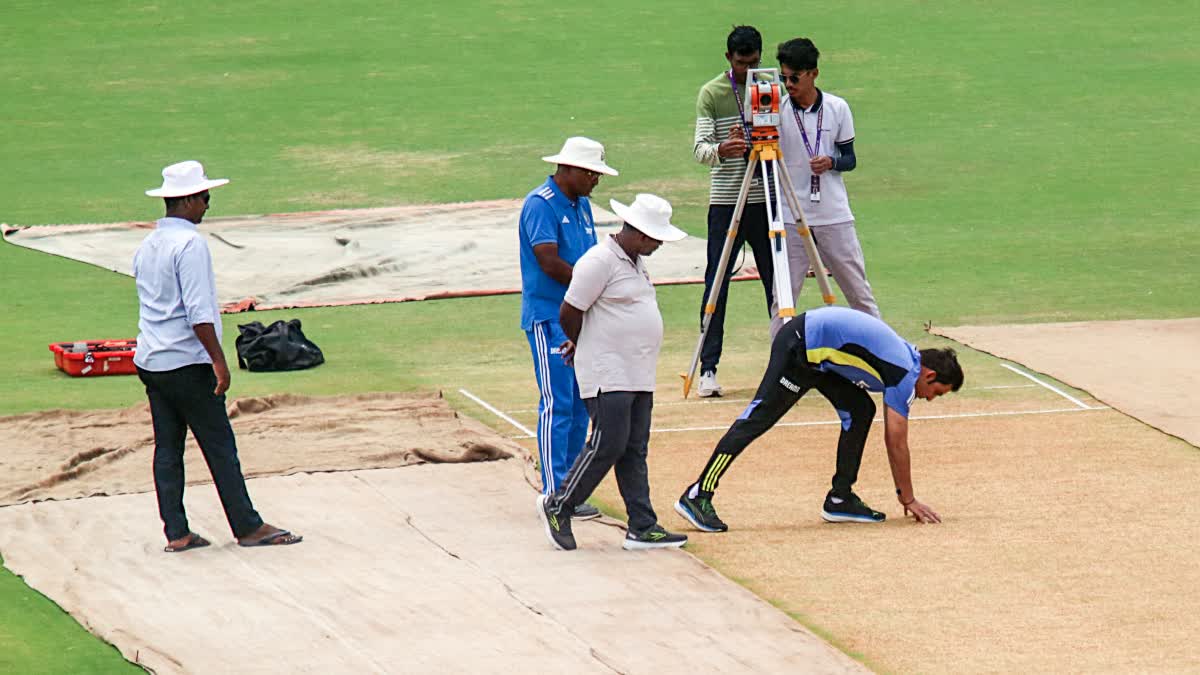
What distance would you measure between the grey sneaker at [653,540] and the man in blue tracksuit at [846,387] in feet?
1.15

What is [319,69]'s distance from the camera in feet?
87.9

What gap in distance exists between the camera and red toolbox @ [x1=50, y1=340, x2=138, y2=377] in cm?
1313

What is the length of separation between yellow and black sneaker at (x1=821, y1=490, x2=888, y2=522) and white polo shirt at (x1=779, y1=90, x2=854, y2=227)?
2956 mm

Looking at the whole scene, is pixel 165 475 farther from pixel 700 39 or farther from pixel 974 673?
pixel 700 39

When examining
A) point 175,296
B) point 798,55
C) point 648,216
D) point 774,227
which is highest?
point 798,55

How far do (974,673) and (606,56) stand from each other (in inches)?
811

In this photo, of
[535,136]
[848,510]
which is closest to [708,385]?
[848,510]

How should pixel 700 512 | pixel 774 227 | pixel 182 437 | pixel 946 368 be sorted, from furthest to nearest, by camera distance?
1. pixel 774 227
2. pixel 700 512
3. pixel 182 437
4. pixel 946 368

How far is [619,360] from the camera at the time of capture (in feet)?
29.2

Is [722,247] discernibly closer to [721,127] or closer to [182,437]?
[721,127]

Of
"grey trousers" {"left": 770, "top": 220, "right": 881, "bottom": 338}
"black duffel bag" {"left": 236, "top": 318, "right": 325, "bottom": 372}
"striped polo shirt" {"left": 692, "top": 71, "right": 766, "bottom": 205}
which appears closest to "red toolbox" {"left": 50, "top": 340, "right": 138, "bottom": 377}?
"black duffel bag" {"left": 236, "top": 318, "right": 325, "bottom": 372}

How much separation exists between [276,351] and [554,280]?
14.1 ft

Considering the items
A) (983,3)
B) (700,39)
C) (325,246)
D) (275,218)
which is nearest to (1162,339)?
(325,246)

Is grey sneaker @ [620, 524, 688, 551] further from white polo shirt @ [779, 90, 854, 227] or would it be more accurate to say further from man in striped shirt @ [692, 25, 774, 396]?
white polo shirt @ [779, 90, 854, 227]
